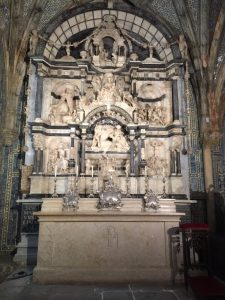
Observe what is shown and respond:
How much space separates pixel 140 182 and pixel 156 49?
584 centimetres

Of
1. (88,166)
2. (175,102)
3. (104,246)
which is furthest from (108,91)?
(104,246)

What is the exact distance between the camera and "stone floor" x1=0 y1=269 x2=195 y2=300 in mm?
5457

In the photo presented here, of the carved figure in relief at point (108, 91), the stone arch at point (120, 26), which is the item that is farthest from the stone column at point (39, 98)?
the carved figure in relief at point (108, 91)

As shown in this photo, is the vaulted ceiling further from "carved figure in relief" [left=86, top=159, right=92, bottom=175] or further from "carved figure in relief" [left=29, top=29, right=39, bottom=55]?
"carved figure in relief" [left=86, top=159, right=92, bottom=175]

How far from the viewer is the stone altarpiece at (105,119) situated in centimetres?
1033

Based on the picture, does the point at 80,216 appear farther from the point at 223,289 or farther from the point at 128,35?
the point at 128,35

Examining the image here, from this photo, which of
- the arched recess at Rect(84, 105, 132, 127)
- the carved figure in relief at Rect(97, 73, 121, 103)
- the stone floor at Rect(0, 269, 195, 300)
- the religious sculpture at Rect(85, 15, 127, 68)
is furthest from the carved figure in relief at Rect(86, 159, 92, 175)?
the stone floor at Rect(0, 269, 195, 300)

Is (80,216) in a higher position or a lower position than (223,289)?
higher

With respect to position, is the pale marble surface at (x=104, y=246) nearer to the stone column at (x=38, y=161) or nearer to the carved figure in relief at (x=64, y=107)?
the stone column at (x=38, y=161)

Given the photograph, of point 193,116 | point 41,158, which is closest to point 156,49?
point 193,116

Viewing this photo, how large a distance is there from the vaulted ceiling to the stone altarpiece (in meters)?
0.85

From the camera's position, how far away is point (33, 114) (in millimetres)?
10797

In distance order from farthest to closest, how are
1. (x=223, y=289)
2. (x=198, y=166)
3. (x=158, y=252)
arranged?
1. (x=198, y=166)
2. (x=158, y=252)
3. (x=223, y=289)

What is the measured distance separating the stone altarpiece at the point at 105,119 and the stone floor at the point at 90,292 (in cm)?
354
